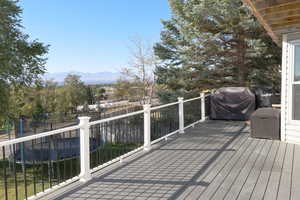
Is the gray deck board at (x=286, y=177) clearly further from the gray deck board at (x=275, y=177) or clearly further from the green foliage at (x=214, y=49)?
the green foliage at (x=214, y=49)

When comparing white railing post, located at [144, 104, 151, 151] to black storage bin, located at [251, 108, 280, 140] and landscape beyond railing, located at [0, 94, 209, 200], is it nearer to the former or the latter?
landscape beyond railing, located at [0, 94, 209, 200]

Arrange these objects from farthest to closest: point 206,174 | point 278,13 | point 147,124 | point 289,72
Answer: point 289,72, point 147,124, point 278,13, point 206,174

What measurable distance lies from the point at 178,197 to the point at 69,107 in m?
24.2

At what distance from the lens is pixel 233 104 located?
7.45m

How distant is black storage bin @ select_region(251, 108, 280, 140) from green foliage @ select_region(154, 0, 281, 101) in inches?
205

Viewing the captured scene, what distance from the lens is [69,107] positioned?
25.1 m

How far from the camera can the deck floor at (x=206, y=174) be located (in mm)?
2688

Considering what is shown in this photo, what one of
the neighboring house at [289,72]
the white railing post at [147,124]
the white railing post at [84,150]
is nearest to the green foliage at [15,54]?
the white railing post at [147,124]

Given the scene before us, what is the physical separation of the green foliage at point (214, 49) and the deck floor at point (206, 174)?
6429 millimetres

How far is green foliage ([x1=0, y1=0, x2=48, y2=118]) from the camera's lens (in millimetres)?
7918

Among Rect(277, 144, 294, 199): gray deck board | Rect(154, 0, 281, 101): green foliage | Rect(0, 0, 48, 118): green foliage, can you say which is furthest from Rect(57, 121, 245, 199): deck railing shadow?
Rect(154, 0, 281, 101): green foliage

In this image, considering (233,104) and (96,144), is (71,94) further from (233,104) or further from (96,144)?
(233,104)

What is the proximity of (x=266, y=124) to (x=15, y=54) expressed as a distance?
8427mm

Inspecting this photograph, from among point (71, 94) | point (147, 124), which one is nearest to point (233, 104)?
point (147, 124)
